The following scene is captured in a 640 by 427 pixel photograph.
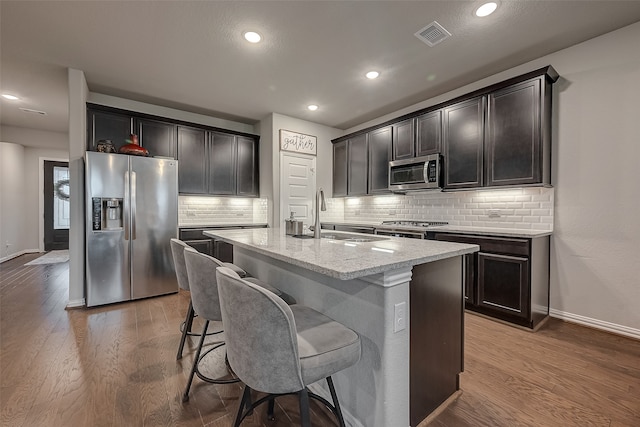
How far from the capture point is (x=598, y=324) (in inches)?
104

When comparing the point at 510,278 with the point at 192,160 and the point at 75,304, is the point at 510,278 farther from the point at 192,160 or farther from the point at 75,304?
the point at 75,304

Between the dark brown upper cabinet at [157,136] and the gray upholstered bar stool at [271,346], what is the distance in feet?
12.6

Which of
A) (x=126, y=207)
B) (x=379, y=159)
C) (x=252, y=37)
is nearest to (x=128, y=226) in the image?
(x=126, y=207)

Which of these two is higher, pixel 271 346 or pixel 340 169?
pixel 340 169

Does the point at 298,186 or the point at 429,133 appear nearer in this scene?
the point at 429,133

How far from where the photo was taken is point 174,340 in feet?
7.91

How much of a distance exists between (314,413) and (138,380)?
1.22 m

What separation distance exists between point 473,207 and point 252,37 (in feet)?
10.7

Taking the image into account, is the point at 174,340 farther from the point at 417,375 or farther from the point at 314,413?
the point at 417,375

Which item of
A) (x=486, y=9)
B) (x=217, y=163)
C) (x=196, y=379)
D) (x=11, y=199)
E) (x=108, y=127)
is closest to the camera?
(x=196, y=379)

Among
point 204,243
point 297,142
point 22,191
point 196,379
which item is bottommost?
point 196,379

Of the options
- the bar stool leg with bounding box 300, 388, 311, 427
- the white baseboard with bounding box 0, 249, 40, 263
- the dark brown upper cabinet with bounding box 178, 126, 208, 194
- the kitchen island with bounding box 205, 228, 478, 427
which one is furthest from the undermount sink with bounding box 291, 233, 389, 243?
the white baseboard with bounding box 0, 249, 40, 263

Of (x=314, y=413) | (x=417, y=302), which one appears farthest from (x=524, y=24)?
(x=314, y=413)

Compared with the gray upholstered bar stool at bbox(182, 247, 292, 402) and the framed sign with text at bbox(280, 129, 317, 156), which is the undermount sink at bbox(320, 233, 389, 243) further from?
the framed sign with text at bbox(280, 129, 317, 156)
